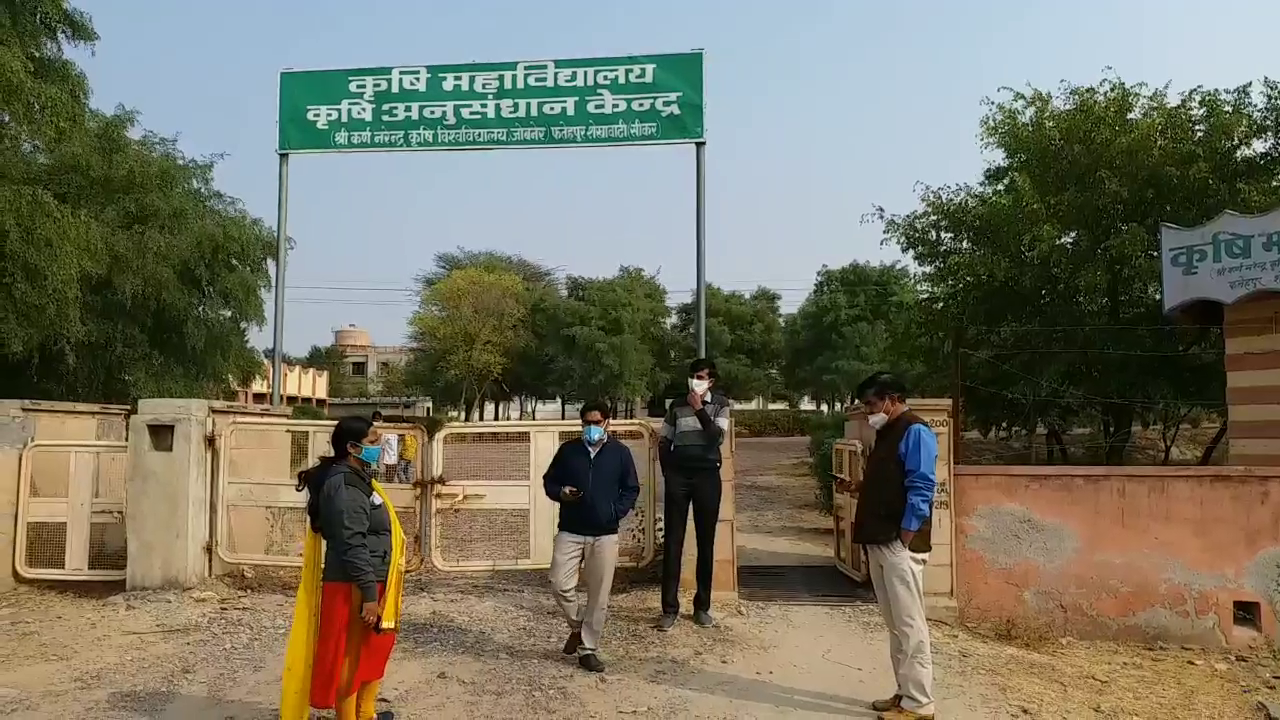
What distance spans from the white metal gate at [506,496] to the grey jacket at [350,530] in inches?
120

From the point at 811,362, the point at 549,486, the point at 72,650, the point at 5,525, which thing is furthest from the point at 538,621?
the point at 811,362

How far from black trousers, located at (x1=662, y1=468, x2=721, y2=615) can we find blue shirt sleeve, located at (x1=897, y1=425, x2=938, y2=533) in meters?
1.79

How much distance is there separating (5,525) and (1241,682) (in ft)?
30.6

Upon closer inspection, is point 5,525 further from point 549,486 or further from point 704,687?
point 704,687

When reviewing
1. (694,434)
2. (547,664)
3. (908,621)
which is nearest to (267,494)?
(547,664)

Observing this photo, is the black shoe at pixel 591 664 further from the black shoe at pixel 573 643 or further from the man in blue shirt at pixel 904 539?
the man in blue shirt at pixel 904 539

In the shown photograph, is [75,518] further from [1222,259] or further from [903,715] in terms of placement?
[1222,259]

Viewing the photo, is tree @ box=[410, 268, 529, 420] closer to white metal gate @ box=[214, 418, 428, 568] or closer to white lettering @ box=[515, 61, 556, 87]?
white lettering @ box=[515, 61, 556, 87]

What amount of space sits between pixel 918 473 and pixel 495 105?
5197 mm

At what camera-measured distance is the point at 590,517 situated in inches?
223

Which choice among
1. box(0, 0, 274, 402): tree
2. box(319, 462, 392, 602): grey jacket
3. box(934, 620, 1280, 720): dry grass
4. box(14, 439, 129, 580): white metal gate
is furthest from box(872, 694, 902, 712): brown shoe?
box(0, 0, 274, 402): tree

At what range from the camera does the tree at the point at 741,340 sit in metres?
43.1

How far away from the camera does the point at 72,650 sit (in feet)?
21.0

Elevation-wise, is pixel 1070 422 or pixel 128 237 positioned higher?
pixel 128 237
